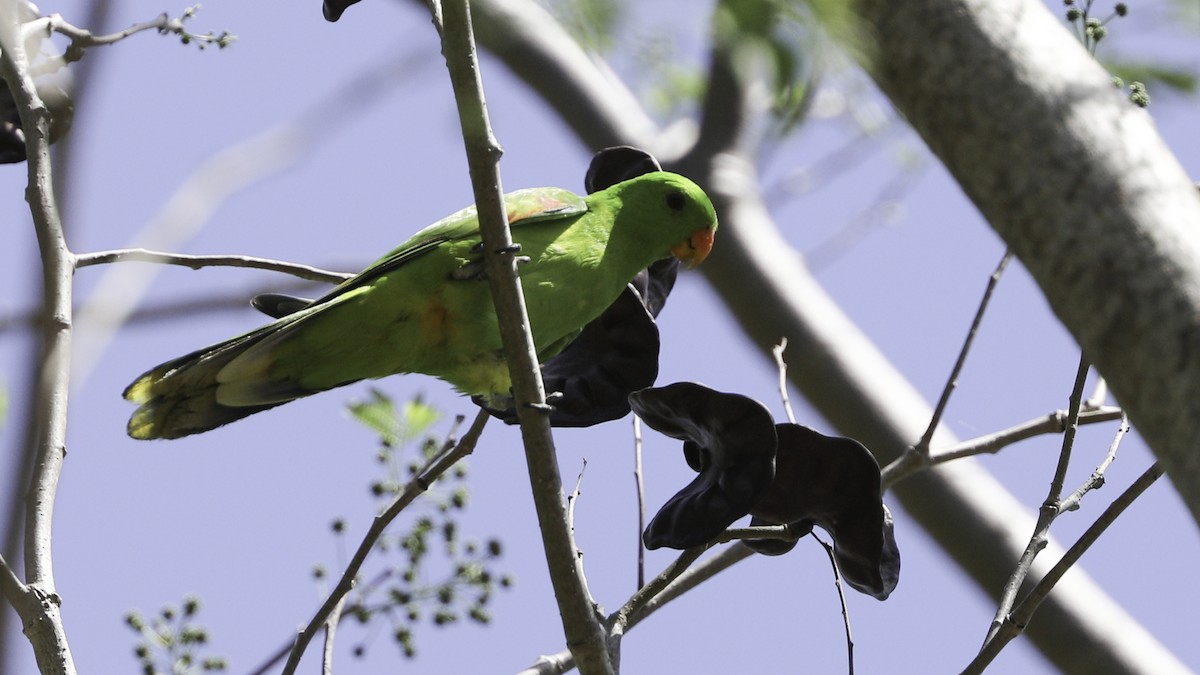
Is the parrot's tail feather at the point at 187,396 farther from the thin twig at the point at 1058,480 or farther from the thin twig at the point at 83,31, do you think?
the thin twig at the point at 1058,480

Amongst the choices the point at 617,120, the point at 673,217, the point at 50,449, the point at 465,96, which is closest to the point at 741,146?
the point at 617,120

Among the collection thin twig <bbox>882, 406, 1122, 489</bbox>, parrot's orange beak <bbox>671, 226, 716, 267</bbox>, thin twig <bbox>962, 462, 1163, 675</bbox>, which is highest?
parrot's orange beak <bbox>671, 226, 716, 267</bbox>

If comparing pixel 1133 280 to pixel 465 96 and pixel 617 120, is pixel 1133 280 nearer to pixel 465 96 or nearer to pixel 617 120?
pixel 465 96

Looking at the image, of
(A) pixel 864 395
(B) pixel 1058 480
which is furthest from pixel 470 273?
(A) pixel 864 395

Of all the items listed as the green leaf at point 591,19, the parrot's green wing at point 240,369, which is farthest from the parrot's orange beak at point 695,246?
the green leaf at point 591,19

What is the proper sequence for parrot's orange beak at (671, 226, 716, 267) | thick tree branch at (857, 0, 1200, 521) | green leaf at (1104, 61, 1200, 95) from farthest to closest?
parrot's orange beak at (671, 226, 716, 267), green leaf at (1104, 61, 1200, 95), thick tree branch at (857, 0, 1200, 521)

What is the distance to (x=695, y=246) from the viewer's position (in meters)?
3.55

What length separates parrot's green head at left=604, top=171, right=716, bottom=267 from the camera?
3.35m

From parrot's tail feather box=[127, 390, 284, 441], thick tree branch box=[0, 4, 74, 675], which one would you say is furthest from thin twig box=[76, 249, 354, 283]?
parrot's tail feather box=[127, 390, 284, 441]

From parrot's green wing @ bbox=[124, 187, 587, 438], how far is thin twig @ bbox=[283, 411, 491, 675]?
0.53m

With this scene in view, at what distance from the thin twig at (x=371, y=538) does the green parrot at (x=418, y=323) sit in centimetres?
36

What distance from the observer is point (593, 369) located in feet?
8.24

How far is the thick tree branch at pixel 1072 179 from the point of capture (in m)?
1.05

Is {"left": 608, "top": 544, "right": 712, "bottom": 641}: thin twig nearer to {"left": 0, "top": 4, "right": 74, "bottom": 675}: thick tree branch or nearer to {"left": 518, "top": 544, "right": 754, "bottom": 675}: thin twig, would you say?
{"left": 518, "top": 544, "right": 754, "bottom": 675}: thin twig
